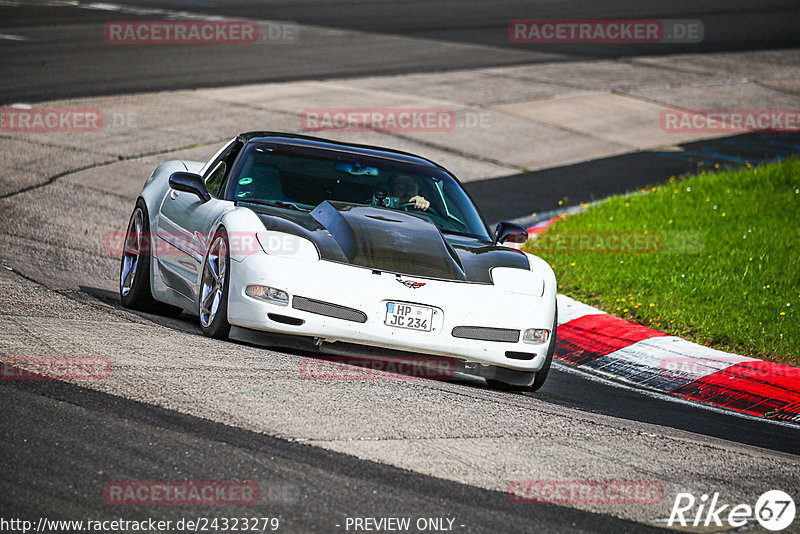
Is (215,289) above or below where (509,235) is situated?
below

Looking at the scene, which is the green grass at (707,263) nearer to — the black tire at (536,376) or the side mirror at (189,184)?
the black tire at (536,376)

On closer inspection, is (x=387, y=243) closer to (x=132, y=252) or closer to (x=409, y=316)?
(x=409, y=316)

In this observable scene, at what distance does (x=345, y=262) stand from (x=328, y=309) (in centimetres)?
33

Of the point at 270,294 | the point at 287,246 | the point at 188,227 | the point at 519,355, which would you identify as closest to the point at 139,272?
the point at 188,227

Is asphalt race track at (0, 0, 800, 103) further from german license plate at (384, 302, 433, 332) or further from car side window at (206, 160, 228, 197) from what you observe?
german license plate at (384, 302, 433, 332)

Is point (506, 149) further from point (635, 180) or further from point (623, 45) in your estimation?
point (623, 45)

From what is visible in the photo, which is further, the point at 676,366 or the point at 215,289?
the point at 676,366

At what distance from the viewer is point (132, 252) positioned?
27.9 ft

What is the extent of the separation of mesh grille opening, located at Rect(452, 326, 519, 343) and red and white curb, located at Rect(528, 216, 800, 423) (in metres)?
1.69

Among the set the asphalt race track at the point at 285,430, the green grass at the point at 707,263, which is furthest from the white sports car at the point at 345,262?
the green grass at the point at 707,263

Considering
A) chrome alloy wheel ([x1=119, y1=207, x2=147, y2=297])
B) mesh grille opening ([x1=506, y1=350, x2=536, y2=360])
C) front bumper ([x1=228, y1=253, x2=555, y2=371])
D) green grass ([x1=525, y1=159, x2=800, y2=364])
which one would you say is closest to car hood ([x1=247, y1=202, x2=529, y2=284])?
front bumper ([x1=228, y1=253, x2=555, y2=371])

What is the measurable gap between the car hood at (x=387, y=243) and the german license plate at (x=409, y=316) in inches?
9.0

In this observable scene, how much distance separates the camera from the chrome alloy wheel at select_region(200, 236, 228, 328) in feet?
22.4

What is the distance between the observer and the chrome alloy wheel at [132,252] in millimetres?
8344
